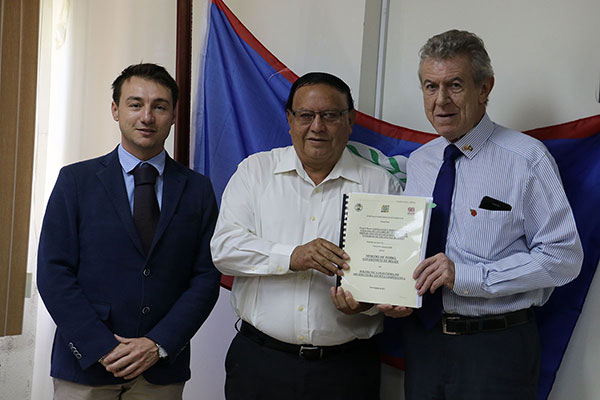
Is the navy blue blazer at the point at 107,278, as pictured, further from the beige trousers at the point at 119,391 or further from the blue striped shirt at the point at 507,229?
the blue striped shirt at the point at 507,229

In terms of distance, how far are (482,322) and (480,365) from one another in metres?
0.11

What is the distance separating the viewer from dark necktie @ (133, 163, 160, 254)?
1.92 meters

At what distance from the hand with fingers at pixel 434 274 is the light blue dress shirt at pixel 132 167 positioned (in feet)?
2.77

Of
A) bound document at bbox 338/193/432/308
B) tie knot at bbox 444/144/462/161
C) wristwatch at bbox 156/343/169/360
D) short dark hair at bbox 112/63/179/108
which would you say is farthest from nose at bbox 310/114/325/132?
wristwatch at bbox 156/343/169/360

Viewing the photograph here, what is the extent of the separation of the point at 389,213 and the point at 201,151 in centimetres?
117

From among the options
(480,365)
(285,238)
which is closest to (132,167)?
(285,238)

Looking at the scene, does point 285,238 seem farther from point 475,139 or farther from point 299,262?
point 475,139

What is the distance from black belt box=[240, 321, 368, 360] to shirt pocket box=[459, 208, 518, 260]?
50 cm

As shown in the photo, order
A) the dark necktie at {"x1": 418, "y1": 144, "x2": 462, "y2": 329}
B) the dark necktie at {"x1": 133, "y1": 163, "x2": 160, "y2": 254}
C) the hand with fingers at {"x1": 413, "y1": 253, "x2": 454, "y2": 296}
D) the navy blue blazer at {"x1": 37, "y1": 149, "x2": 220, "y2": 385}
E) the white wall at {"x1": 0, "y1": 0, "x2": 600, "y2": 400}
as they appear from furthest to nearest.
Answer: the white wall at {"x1": 0, "y1": 0, "x2": 600, "y2": 400} → the dark necktie at {"x1": 133, "y1": 163, "x2": 160, "y2": 254} → the navy blue blazer at {"x1": 37, "y1": 149, "x2": 220, "y2": 385} → the dark necktie at {"x1": 418, "y1": 144, "x2": 462, "y2": 329} → the hand with fingers at {"x1": 413, "y1": 253, "x2": 454, "y2": 296}

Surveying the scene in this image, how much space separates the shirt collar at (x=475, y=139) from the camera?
178cm

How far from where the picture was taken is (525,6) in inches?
86.8

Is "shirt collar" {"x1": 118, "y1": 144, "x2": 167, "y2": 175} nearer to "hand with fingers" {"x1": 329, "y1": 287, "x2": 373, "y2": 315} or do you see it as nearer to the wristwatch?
the wristwatch

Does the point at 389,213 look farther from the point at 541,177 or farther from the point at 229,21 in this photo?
the point at 229,21

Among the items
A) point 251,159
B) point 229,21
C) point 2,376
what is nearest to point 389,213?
point 251,159
